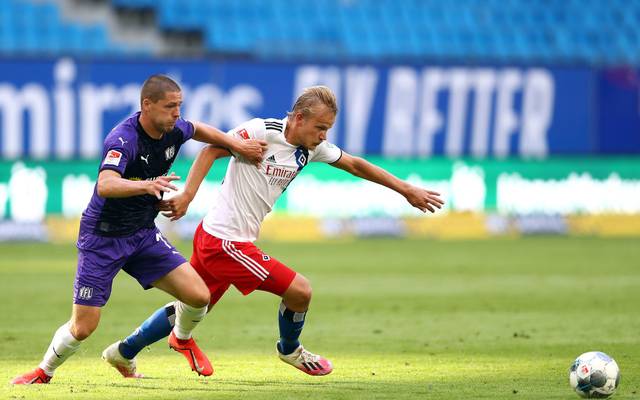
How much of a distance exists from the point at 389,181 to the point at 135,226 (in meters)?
1.75

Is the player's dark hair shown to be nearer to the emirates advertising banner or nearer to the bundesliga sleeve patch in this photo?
the bundesliga sleeve patch

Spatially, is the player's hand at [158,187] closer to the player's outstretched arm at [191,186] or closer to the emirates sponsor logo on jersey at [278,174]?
the player's outstretched arm at [191,186]

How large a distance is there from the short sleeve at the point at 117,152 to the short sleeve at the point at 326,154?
1.37 metres

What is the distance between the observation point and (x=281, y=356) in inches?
327

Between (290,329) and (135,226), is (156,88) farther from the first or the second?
(290,329)

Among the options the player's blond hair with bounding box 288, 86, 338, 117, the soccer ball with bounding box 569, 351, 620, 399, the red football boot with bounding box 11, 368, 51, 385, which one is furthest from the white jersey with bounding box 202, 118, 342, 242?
the soccer ball with bounding box 569, 351, 620, 399

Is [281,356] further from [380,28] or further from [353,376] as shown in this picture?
[380,28]

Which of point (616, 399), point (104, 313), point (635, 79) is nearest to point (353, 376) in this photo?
point (616, 399)

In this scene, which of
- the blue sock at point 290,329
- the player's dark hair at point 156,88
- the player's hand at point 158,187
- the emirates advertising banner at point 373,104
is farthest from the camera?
the emirates advertising banner at point 373,104

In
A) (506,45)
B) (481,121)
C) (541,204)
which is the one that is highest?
(506,45)

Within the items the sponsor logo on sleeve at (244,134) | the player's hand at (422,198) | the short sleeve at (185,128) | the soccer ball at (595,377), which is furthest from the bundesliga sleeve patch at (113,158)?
the soccer ball at (595,377)

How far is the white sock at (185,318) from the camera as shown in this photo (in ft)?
26.3

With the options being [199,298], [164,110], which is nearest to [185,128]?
[164,110]

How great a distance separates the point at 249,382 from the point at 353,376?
2.49 feet
